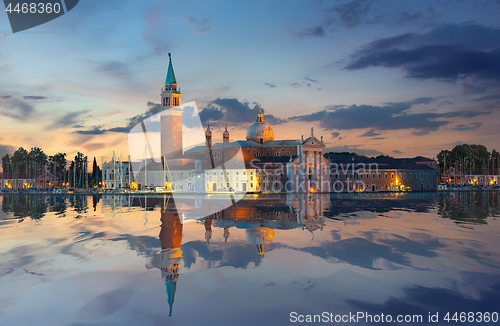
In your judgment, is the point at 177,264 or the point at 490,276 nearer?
the point at 490,276

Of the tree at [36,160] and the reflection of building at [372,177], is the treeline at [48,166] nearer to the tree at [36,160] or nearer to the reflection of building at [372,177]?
the tree at [36,160]

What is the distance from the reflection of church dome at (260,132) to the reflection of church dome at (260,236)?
59933 millimetres

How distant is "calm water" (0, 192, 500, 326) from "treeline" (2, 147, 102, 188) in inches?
3519

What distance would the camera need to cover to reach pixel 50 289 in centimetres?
1364

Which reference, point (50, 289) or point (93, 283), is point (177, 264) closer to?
point (93, 283)

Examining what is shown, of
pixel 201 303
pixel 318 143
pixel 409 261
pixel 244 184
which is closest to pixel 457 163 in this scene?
pixel 318 143

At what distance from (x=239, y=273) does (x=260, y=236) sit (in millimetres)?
7665

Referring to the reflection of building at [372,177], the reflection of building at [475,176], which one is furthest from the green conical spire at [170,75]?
the reflection of building at [475,176]

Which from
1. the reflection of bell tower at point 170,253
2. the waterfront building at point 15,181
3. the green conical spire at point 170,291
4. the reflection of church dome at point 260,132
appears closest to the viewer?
the green conical spire at point 170,291

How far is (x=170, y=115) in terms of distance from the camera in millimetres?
82688

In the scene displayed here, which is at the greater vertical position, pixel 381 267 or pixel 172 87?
pixel 172 87

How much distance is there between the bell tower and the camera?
270ft

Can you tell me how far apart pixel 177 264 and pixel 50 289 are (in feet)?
17.2

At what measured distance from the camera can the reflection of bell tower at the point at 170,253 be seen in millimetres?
14047
